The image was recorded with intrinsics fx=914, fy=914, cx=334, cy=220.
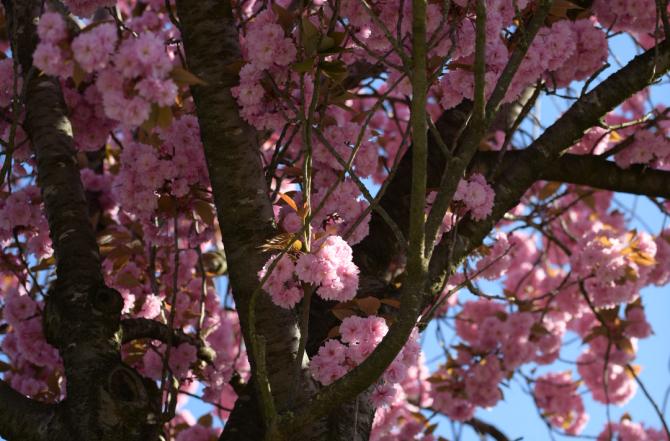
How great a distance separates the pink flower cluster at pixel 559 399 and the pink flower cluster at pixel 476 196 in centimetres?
292

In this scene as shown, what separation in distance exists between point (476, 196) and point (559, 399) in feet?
10.4

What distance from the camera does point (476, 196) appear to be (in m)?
2.62

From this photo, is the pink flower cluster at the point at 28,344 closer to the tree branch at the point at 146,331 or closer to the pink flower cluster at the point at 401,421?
the tree branch at the point at 146,331

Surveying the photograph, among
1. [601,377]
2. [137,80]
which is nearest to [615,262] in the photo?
[601,377]

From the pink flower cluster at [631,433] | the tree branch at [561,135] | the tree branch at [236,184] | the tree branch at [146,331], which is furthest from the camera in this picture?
the pink flower cluster at [631,433]

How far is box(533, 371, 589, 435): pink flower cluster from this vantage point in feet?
17.8

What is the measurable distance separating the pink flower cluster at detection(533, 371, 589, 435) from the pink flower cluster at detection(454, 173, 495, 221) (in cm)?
292

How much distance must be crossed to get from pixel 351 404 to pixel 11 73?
142cm

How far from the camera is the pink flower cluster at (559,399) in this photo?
542 cm

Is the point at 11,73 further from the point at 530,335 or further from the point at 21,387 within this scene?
the point at 530,335

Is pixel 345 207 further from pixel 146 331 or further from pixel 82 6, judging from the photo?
pixel 82 6

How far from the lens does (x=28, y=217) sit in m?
2.92

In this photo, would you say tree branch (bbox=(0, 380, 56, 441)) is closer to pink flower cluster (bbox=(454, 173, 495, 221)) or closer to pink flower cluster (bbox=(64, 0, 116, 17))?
pink flower cluster (bbox=(64, 0, 116, 17))

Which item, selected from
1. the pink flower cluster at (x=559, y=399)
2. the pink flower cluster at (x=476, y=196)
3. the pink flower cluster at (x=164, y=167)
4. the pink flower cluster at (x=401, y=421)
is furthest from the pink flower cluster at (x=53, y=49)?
the pink flower cluster at (x=559, y=399)
